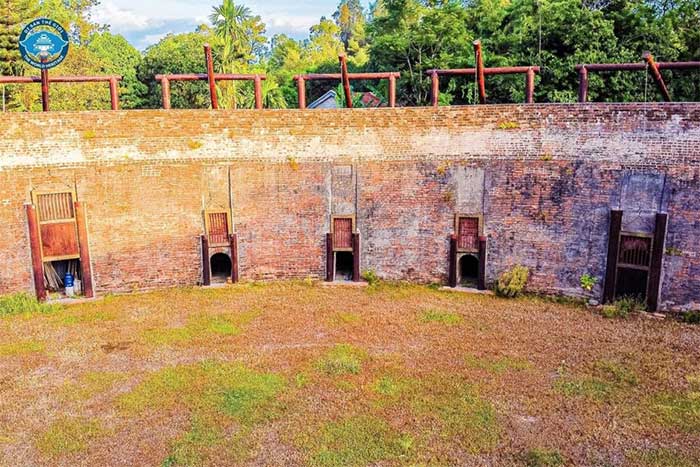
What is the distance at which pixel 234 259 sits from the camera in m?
14.8

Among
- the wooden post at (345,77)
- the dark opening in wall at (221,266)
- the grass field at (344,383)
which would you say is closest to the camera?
the grass field at (344,383)

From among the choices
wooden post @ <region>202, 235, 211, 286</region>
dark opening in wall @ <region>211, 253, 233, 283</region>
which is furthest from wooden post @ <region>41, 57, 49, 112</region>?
dark opening in wall @ <region>211, 253, 233, 283</region>

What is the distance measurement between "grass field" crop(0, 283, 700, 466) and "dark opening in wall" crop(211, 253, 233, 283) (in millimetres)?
1511

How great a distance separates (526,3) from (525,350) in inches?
747

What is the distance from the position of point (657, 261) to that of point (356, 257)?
6.64 metres

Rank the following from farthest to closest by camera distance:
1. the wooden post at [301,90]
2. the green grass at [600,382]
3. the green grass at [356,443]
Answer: the wooden post at [301,90] → the green grass at [600,382] → the green grass at [356,443]

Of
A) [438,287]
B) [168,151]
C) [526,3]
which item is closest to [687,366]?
[438,287]

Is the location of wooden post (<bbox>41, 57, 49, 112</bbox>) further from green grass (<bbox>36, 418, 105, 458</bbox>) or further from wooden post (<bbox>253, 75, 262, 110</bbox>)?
green grass (<bbox>36, 418, 105, 458</bbox>)

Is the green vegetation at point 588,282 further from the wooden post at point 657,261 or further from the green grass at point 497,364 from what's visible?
the green grass at point 497,364

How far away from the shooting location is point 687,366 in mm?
10328

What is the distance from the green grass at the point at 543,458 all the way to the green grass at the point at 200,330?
6.21 meters

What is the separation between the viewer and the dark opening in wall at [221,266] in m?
15.4

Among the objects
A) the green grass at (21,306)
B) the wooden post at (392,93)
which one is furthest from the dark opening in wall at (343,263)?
the green grass at (21,306)

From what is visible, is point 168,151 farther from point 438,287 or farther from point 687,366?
point 687,366
